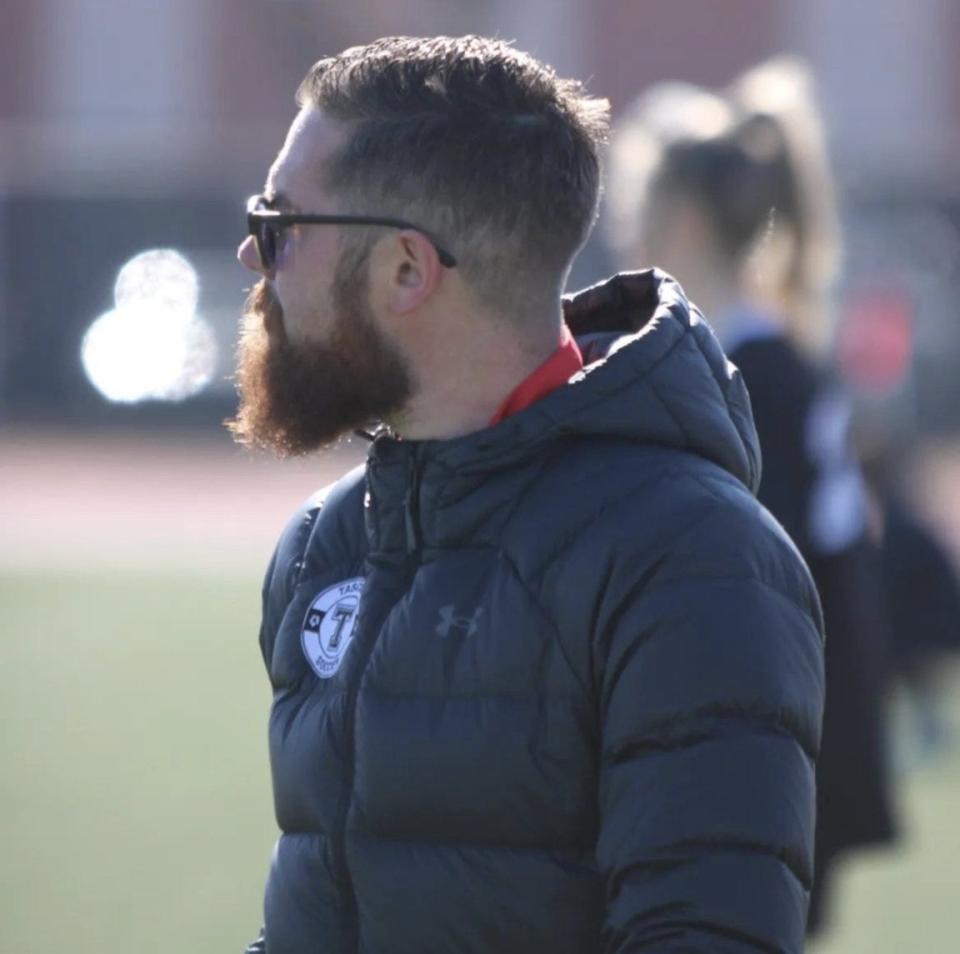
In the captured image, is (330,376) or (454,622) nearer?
(454,622)

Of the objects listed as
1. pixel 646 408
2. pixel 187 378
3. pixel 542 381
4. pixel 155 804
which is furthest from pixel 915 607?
pixel 187 378

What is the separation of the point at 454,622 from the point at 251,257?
595 millimetres

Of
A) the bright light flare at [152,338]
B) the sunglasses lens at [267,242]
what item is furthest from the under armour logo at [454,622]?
the bright light flare at [152,338]

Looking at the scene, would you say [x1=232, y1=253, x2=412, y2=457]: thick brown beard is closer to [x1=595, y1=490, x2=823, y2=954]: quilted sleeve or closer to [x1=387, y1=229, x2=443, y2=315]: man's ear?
[x1=387, y1=229, x2=443, y2=315]: man's ear

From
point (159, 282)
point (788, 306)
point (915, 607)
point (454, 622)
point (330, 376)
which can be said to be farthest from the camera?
point (159, 282)

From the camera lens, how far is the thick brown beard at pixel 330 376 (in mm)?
2373

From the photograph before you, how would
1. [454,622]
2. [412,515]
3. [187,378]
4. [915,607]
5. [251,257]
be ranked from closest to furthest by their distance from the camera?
[454,622]
[412,515]
[251,257]
[915,607]
[187,378]

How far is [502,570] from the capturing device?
2.16 metres

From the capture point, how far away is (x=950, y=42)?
104ft

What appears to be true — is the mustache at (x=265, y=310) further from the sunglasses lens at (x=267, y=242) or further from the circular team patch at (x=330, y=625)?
the circular team patch at (x=330, y=625)

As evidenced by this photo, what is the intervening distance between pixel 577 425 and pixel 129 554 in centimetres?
1211

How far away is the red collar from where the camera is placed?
2359mm

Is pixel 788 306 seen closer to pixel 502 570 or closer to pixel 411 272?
pixel 411 272

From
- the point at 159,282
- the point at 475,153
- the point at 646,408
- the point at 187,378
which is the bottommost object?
the point at 187,378
